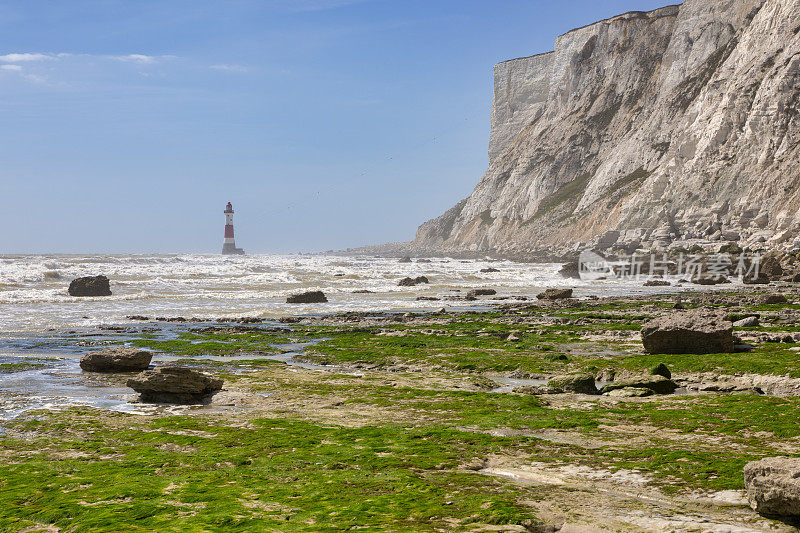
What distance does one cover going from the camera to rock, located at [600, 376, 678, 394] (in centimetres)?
1464

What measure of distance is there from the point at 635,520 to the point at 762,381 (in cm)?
989

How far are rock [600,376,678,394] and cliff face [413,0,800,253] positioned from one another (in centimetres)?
5908

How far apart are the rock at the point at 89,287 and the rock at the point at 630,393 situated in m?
43.4

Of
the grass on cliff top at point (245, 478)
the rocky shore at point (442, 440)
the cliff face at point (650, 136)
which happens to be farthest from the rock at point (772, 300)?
the cliff face at point (650, 136)

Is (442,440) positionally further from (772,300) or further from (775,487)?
(772,300)

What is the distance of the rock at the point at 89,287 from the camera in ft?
156

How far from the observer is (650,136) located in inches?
4449

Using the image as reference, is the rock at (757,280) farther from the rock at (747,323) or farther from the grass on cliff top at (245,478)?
the grass on cliff top at (245,478)

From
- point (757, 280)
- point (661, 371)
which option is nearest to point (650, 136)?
point (757, 280)

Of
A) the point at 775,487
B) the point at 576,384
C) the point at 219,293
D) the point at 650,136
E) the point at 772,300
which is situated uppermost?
the point at 650,136

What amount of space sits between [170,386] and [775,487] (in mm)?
12193

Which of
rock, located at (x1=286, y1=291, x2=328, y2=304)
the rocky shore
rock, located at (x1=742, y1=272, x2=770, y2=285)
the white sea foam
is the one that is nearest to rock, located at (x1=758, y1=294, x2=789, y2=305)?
the rocky shore

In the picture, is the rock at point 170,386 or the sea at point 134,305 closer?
the rock at point 170,386

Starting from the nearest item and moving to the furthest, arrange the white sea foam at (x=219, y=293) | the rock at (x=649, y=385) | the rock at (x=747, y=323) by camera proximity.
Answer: the rock at (x=649, y=385) < the rock at (x=747, y=323) < the white sea foam at (x=219, y=293)
